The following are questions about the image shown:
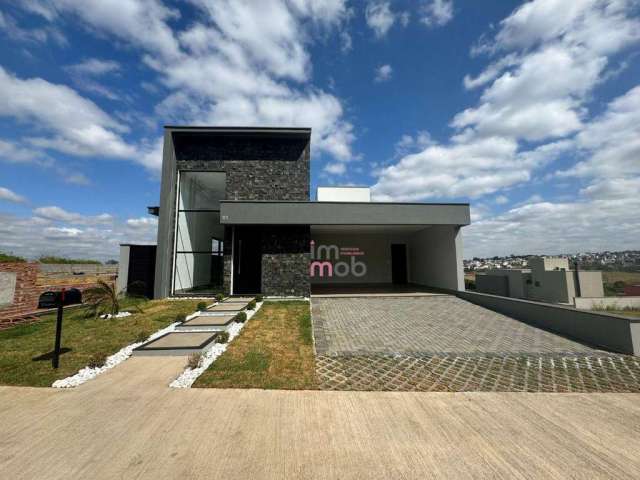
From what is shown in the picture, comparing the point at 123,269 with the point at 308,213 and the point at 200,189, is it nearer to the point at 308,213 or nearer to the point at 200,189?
the point at 200,189

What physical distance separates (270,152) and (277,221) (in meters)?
4.52

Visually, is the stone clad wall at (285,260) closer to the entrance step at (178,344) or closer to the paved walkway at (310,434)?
the entrance step at (178,344)

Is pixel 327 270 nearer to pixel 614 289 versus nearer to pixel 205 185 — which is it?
pixel 205 185

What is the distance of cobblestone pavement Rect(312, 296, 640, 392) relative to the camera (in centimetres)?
464

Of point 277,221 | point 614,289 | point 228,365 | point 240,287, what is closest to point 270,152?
point 277,221

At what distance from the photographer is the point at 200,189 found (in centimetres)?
1664

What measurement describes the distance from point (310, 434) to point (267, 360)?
248 centimetres

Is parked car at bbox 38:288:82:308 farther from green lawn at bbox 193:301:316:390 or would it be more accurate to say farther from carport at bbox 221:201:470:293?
green lawn at bbox 193:301:316:390

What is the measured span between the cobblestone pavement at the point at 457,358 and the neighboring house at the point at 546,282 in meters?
13.3

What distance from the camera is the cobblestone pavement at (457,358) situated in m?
4.64

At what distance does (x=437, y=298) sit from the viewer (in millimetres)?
12328

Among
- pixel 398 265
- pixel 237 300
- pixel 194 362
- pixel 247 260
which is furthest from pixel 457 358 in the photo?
pixel 398 265

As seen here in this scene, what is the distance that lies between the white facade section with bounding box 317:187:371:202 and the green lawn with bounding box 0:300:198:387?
1105cm

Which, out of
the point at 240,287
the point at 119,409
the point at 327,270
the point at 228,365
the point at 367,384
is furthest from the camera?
the point at 327,270
